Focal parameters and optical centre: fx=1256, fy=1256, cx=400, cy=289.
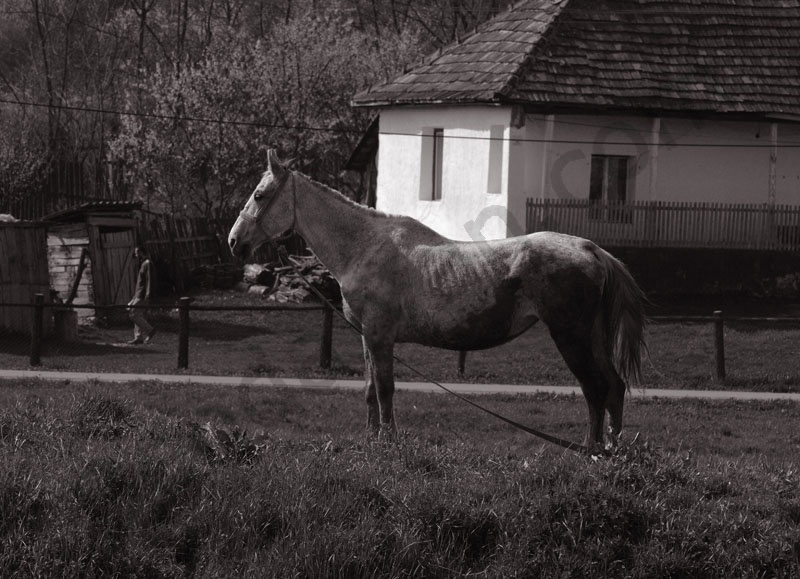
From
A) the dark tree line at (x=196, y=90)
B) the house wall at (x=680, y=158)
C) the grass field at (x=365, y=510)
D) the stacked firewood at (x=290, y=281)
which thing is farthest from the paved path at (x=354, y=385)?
the dark tree line at (x=196, y=90)

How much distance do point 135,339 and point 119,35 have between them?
27449mm

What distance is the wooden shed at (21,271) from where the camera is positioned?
23.6 m

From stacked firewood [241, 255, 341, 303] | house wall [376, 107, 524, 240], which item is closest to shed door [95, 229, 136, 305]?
stacked firewood [241, 255, 341, 303]

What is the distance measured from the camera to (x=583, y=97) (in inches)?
1030

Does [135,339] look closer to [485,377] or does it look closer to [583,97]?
[485,377]

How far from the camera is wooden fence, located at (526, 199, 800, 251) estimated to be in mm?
26469

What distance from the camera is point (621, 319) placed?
1005 centimetres

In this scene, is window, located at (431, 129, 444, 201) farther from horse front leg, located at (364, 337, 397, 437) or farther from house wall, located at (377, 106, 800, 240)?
horse front leg, located at (364, 337, 397, 437)

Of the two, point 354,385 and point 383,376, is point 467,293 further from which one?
point 354,385

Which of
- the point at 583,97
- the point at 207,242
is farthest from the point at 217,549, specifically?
the point at 207,242

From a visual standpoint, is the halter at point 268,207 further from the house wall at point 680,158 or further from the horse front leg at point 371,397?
the house wall at point 680,158

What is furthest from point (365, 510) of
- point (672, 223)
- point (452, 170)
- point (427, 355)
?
point (452, 170)

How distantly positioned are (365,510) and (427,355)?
41.3ft

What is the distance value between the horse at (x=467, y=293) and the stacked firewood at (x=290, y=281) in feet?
53.3
